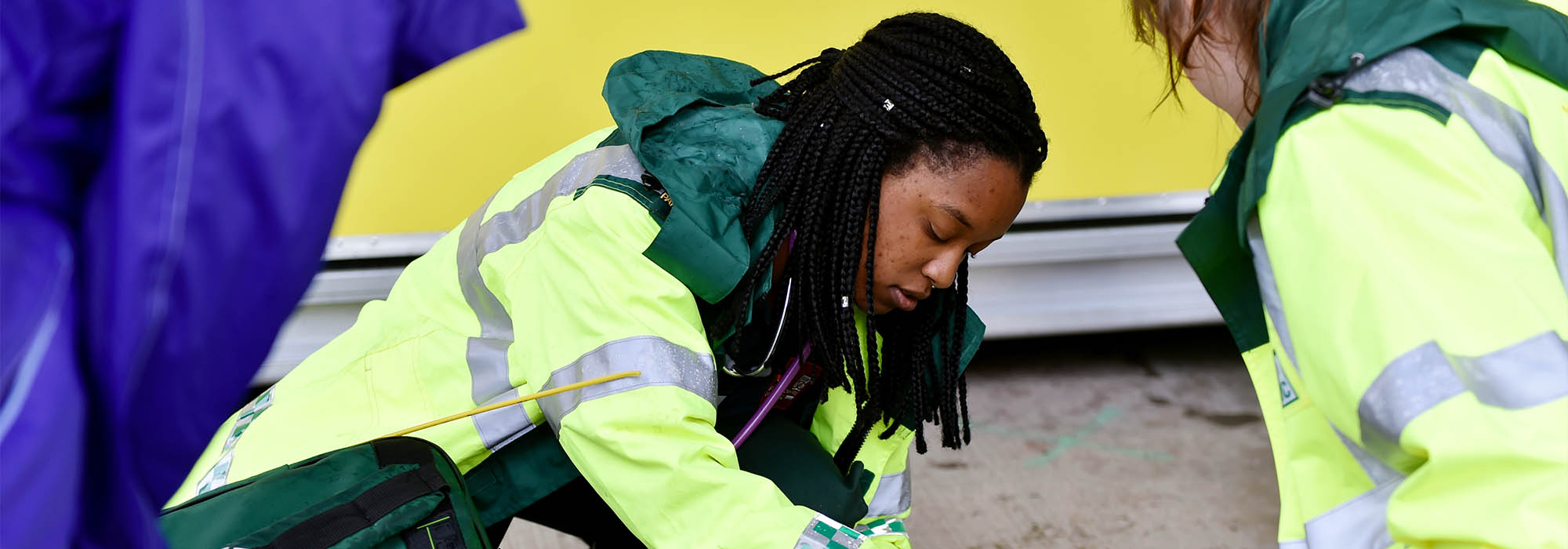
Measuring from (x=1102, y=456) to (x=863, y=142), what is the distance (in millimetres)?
1245

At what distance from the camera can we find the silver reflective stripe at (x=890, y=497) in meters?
1.58

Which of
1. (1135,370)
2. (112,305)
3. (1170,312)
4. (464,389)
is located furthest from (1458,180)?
(1135,370)

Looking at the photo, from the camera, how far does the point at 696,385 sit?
1.16 meters

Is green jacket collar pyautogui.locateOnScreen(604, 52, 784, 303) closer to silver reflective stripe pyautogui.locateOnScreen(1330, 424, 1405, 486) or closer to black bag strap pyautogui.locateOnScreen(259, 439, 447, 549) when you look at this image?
black bag strap pyautogui.locateOnScreen(259, 439, 447, 549)

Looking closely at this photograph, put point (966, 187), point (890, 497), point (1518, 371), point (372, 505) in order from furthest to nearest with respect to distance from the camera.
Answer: point (890, 497)
point (966, 187)
point (372, 505)
point (1518, 371)

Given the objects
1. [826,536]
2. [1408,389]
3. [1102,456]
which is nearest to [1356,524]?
[1408,389]

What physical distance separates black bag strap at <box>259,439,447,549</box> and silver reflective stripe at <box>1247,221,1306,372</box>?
768 millimetres

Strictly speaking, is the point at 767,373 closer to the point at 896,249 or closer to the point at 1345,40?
the point at 896,249

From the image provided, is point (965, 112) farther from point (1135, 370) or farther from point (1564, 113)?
point (1135, 370)

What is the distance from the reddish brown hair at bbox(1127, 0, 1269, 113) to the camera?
98 cm

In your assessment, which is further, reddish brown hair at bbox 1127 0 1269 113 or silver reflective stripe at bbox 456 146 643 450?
silver reflective stripe at bbox 456 146 643 450

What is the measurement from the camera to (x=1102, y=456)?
2.29 meters

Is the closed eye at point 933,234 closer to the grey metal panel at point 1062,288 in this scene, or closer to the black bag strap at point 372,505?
the black bag strap at point 372,505

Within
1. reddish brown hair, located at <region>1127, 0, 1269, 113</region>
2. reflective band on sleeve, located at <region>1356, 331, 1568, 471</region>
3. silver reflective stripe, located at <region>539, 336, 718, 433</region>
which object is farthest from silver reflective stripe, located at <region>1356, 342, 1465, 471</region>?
silver reflective stripe, located at <region>539, 336, 718, 433</region>
